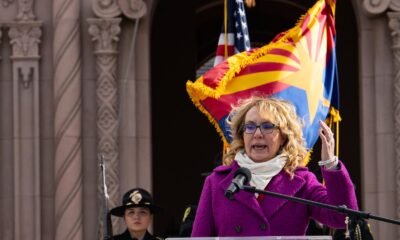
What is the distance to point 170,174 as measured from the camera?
2491 cm

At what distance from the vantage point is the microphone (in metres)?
7.69

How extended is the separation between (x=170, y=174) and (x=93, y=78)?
702 centimetres

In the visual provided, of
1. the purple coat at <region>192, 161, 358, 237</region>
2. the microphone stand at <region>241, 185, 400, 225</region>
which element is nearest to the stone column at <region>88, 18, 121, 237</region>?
the purple coat at <region>192, 161, 358, 237</region>

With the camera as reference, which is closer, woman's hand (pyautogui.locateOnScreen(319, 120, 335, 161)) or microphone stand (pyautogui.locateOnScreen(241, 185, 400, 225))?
microphone stand (pyautogui.locateOnScreen(241, 185, 400, 225))

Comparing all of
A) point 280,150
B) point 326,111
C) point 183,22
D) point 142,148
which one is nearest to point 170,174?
point 183,22

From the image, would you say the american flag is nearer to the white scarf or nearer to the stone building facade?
the stone building facade

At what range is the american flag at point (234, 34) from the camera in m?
14.3

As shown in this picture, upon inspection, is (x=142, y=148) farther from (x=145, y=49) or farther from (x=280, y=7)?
(x=280, y=7)

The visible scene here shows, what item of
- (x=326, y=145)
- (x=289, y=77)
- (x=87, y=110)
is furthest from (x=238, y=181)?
(x=87, y=110)

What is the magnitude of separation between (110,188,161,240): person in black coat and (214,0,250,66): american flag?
5.08ft

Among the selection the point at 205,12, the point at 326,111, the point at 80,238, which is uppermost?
the point at 205,12

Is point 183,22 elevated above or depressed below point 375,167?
above

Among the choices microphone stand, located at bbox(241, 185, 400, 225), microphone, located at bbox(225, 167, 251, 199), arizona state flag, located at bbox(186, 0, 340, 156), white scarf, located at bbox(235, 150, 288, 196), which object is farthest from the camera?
arizona state flag, located at bbox(186, 0, 340, 156)

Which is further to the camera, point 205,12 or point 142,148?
point 205,12
